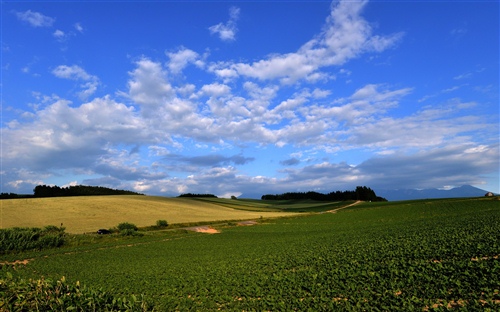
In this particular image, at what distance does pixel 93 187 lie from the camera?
142125 millimetres

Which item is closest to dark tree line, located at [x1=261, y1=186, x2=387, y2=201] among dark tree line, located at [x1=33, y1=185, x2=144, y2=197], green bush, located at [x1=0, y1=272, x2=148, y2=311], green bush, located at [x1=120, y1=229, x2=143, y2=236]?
dark tree line, located at [x1=33, y1=185, x2=144, y2=197]

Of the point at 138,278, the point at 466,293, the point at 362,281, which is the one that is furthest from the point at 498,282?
the point at 138,278

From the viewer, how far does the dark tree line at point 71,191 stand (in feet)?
389

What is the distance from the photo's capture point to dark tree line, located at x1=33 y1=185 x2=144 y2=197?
119m

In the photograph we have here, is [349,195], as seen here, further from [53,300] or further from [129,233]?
[53,300]

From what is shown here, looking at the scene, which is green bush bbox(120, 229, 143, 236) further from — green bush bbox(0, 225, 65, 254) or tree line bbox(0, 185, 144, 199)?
tree line bbox(0, 185, 144, 199)

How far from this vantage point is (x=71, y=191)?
420 feet

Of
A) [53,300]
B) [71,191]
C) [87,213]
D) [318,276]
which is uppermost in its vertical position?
[71,191]

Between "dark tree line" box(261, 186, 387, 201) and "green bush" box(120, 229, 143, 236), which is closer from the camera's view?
"green bush" box(120, 229, 143, 236)

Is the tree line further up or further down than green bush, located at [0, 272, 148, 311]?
further up

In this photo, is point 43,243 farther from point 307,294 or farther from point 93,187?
point 93,187

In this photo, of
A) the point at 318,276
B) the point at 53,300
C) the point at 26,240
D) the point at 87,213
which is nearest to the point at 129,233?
the point at 26,240

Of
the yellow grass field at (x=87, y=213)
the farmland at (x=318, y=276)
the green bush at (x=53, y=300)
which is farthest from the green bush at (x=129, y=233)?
the green bush at (x=53, y=300)

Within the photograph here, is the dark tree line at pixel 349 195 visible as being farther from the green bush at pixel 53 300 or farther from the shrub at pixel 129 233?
the green bush at pixel 53 300
